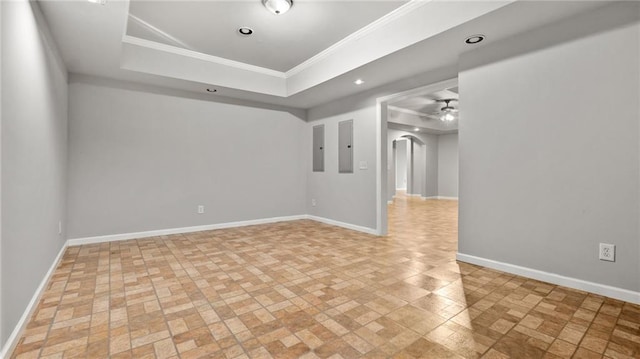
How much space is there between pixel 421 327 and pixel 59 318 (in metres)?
2.31

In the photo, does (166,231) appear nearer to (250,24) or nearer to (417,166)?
(250,24)

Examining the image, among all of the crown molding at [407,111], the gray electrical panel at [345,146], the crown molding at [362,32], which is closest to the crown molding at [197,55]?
the crown molding at [362,32]

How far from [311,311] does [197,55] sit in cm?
376

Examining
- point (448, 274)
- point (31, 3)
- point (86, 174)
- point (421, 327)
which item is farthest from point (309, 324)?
point (86, 174)

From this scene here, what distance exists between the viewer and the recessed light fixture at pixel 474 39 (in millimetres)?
2689

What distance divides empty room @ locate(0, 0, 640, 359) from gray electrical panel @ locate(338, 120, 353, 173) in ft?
0.12

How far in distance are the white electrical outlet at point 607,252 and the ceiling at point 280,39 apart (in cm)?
185

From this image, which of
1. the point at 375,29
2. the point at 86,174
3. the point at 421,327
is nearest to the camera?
the point at 421,327

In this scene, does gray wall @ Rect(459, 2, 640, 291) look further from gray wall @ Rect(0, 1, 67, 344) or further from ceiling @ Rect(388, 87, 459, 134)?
gray wall @ Rect(0, 1, 67, 344)

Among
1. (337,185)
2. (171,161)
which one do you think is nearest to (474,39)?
(337,185)

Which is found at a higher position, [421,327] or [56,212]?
[56,212]

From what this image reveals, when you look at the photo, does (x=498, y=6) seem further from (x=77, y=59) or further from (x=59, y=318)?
(x=77, y=59)

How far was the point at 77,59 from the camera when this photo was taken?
10.8 ft

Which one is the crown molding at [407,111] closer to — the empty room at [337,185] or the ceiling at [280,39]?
the empty room at [337,185]
